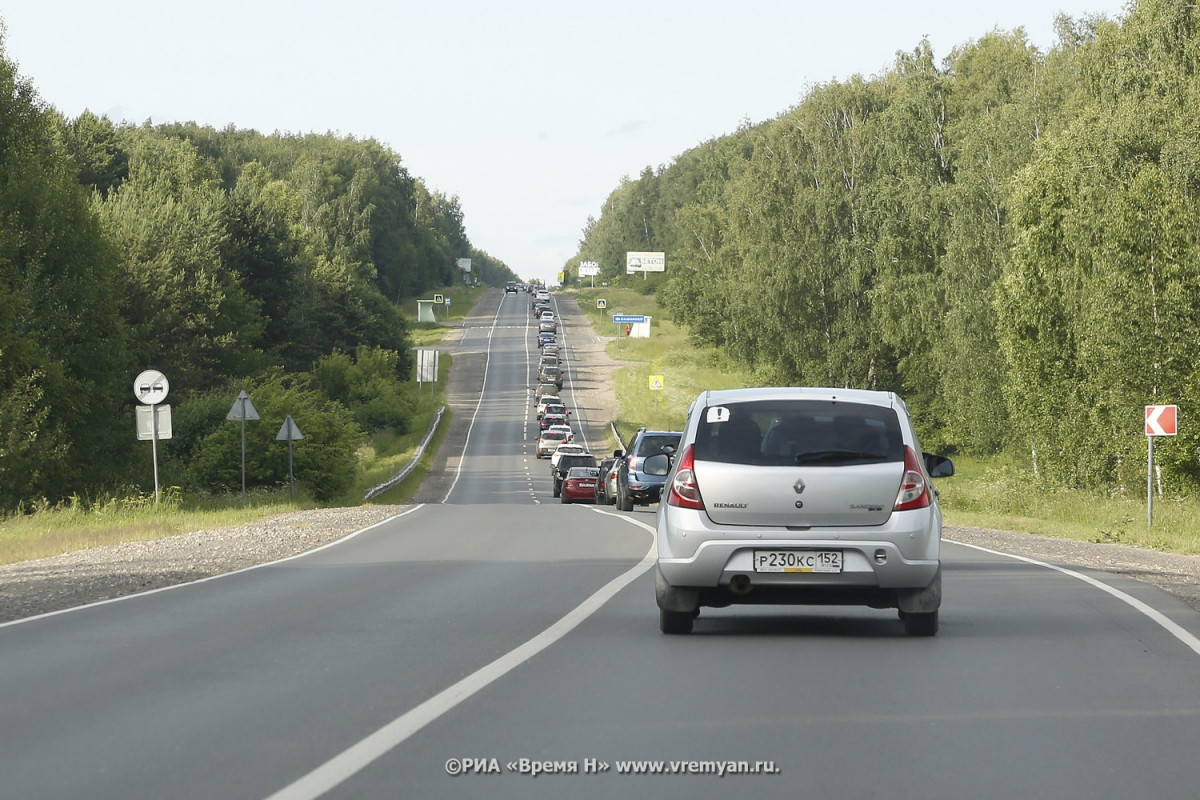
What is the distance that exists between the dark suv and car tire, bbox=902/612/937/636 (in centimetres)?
2073

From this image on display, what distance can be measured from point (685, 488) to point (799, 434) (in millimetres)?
916

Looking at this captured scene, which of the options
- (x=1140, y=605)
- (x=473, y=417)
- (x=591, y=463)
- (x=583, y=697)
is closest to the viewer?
(x=583, y=697)

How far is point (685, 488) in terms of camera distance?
1122 cm

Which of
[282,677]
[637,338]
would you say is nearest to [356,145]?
[637,338]

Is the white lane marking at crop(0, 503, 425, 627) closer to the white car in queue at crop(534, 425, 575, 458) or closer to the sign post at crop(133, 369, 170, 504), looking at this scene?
the sign post at crop(133, 369, 170, 504)

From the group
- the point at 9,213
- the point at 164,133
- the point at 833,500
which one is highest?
the point at 164,133

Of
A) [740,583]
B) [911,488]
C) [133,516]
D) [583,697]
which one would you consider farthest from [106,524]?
[583,697]

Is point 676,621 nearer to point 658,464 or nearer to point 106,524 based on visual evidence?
point 658,464

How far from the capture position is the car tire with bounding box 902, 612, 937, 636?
1131 cm

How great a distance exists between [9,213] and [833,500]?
38382 millimetres

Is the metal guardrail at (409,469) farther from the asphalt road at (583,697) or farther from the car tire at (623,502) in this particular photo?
the asphalt road at (583,697)

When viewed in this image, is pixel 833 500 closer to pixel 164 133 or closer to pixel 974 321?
pixel 974 321

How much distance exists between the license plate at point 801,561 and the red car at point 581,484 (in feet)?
115

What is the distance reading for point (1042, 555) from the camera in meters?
21.8
